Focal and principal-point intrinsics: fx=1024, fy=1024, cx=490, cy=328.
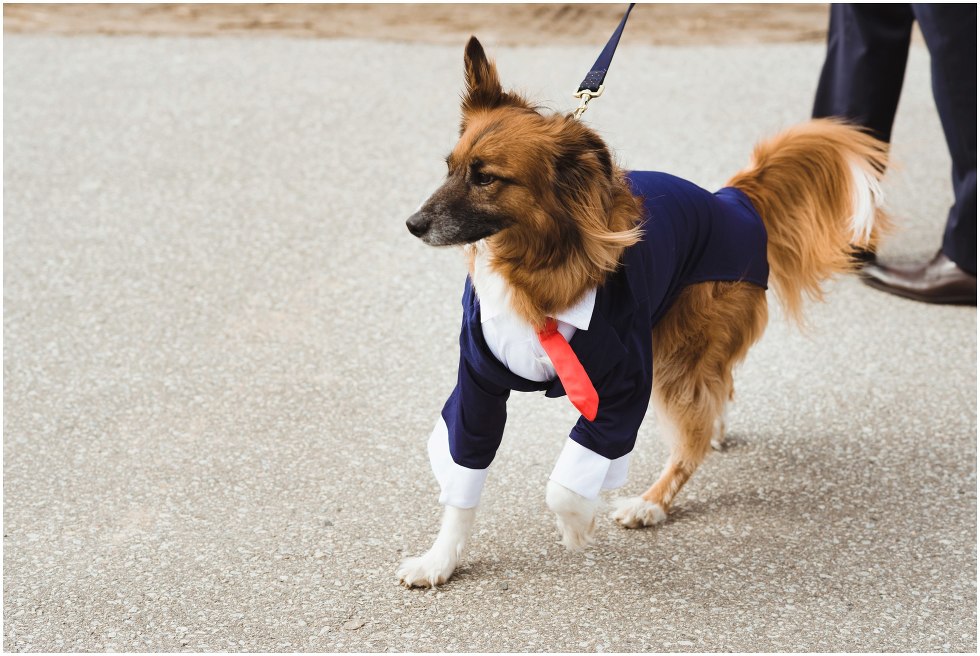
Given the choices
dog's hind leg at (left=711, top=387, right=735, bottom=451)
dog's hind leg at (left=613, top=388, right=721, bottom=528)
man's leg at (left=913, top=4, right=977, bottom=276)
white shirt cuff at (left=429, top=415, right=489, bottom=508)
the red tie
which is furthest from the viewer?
man's leg at (left=913, top=4, right=977, bottom=276)

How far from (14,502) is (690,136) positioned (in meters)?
4.33

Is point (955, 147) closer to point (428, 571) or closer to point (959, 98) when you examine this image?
point (959, 98)

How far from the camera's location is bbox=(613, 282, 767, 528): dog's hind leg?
3.02m

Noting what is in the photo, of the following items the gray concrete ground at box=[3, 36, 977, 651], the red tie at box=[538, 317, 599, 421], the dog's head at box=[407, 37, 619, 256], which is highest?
the dog's head at box=[407, 37, 619, 256]

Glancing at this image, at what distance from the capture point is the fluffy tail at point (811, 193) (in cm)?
328

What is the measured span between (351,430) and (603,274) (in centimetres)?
149

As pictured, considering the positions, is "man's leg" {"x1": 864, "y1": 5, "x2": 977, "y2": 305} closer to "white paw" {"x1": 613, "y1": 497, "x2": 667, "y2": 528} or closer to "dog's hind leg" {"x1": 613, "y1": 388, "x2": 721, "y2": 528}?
"dog's hind leg" {"x1": 613, "y1": 388, "x2": 721, "y2": 528}

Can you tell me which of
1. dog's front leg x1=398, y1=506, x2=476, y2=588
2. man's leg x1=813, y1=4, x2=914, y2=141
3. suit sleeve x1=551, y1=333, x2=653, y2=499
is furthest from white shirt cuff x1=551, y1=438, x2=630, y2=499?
man's leg x1=813, y1=4, x2=914, y2=141

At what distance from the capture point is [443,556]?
2.96 meters

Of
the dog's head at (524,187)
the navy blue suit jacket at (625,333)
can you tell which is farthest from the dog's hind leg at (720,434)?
the dog's head at (524,187)

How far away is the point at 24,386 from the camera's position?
3963 mm

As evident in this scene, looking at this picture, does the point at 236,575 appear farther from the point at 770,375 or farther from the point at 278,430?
the point at 770,375

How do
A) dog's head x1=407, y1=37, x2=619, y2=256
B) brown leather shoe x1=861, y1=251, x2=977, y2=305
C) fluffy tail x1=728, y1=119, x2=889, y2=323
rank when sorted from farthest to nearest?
brown leather shoe x1=861, y1=251, x2=977, y2=305, fluffy tail x1=728, y1=119, x2=889, y2=323, dog's head x1=407, y1=37, x2=619, y2=256

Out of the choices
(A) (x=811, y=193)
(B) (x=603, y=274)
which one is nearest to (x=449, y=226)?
(B) (x=603, y=274)
